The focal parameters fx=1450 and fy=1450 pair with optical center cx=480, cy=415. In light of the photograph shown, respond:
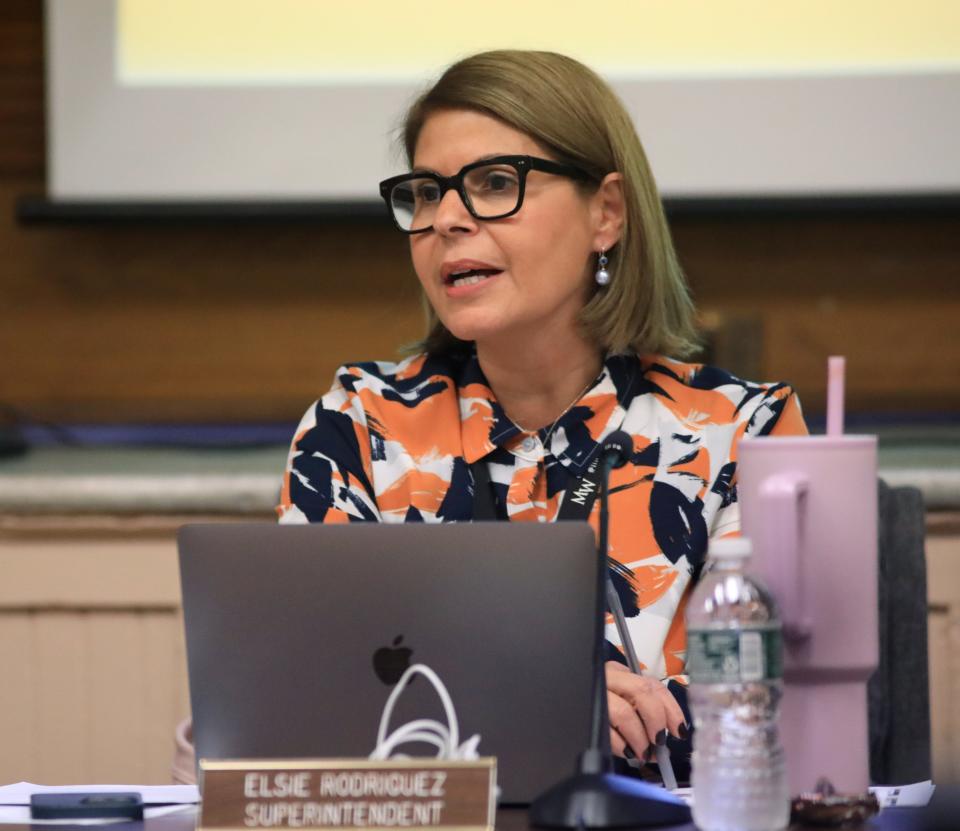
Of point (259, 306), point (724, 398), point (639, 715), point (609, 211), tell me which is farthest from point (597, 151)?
point (259, 306)

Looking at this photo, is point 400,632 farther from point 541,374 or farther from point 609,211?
point 609,211

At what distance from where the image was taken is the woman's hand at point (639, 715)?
1.31m

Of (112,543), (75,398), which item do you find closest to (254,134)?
(75,398)

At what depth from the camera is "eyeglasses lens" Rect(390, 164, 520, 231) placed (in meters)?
1.58

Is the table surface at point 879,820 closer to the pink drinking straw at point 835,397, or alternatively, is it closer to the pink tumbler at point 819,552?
the pink tumbler at point 819,552

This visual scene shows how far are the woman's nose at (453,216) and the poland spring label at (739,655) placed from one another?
2.35 ft

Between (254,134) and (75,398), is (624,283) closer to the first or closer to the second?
(254,134)

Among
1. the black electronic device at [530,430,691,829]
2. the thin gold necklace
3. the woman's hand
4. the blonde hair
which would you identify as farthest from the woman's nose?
the black electronic device at [530,430,691,829]

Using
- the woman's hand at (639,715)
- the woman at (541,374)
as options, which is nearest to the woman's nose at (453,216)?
the woman at (541,374)

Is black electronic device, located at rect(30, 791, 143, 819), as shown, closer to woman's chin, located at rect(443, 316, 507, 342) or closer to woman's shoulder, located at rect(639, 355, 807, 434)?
woman's chin, located at rect(443, 316, 507, 342)

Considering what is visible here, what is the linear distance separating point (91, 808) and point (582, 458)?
71 centimetres

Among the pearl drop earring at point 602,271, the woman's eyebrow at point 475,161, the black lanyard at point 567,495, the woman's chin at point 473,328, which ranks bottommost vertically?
the black lanyard at point 567,495

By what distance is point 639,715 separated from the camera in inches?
52.4

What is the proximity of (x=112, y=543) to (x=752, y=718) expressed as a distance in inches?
60.0
